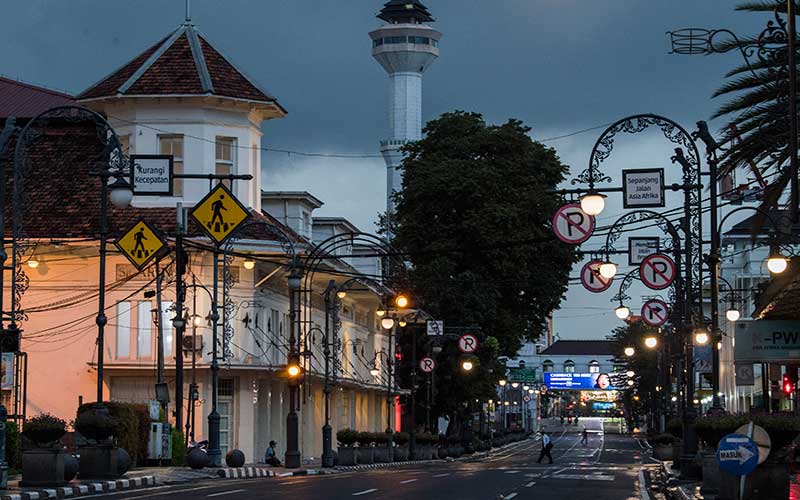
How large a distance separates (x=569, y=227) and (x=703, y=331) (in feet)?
50.3

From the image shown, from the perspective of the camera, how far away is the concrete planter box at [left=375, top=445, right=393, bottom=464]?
65.1 meters

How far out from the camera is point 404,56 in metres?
188

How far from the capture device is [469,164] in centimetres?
7662

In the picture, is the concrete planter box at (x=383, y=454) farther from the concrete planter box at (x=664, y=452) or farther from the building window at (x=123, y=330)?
the concrete planter box at (x=664, y=452)

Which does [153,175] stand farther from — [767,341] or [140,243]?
[767,341]

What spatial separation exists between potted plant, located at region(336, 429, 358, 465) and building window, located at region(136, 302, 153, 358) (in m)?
8.14

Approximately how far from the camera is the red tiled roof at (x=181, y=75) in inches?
2362

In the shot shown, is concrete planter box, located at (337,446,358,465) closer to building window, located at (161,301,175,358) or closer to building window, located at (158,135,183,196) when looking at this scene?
building window, located at (161,301,175,358)

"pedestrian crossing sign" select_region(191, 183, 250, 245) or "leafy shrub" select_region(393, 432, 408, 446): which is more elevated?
"pedestrian crossing sign" select_region(191, 183, 250, 245)

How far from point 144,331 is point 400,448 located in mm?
16991

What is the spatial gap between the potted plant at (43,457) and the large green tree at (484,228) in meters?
44.5

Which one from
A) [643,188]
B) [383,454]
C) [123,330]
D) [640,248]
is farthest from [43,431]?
[383,454]

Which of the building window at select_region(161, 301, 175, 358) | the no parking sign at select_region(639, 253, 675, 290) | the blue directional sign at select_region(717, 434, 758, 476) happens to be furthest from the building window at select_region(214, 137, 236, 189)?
the blue directional sign at select_region(717, 434, 758, 476)

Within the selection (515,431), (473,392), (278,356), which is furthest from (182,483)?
(515,431)
